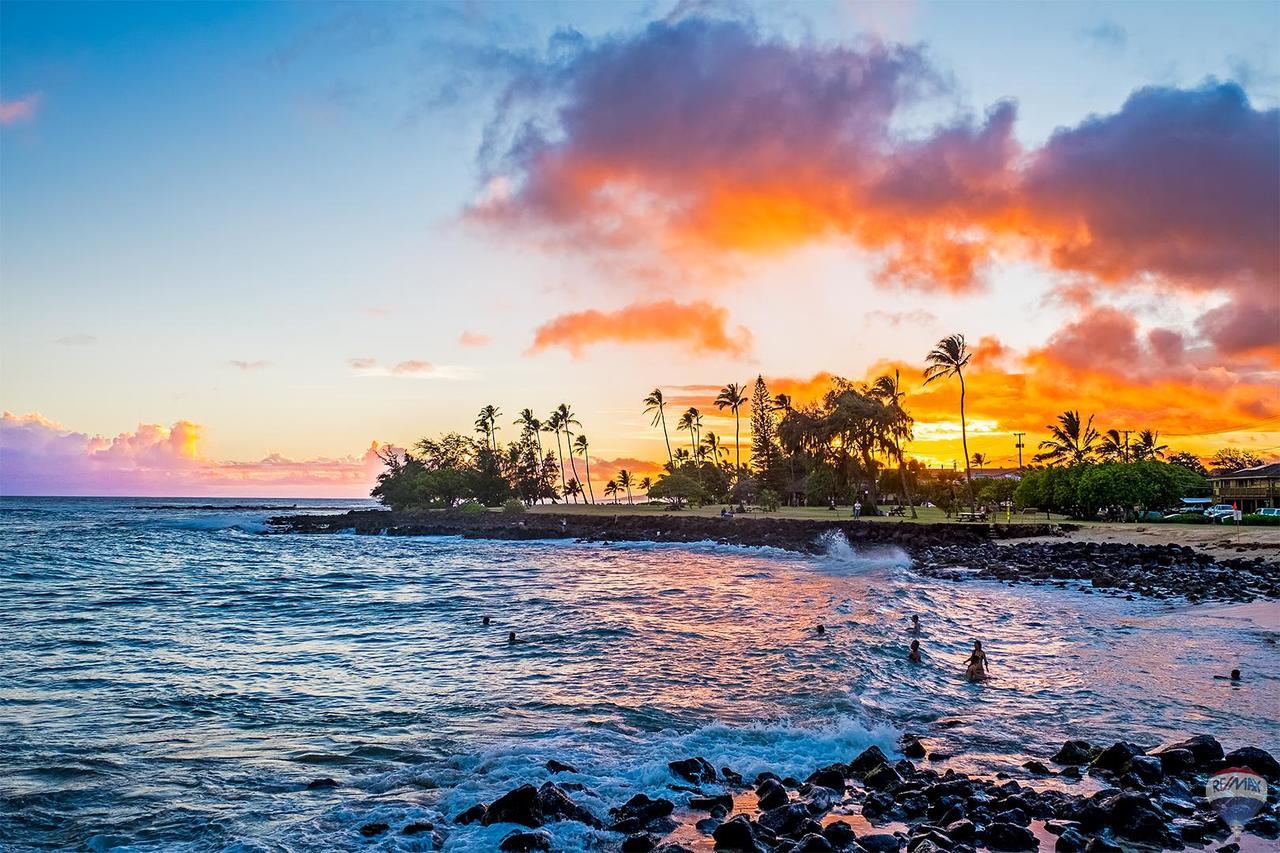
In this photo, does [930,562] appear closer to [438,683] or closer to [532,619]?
[532,619]

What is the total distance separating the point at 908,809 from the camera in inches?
349

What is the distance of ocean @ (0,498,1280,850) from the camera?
31.6 ft

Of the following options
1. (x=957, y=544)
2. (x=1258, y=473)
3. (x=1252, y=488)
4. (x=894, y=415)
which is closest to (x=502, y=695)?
(x=957, y=544)

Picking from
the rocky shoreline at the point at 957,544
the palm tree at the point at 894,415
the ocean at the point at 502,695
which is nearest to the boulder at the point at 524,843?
the ocean at the point at 502,695

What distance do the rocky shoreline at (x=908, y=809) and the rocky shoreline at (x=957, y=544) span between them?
68.6ft

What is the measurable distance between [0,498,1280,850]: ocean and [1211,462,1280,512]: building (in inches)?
2741

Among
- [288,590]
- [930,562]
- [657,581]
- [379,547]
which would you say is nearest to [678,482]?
[379,547]

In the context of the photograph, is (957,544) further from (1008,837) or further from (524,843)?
→ (524,843)

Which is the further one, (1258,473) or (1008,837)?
(1258,473)

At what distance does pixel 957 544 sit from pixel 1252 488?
53.7 metres

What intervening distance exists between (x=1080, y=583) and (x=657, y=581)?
18818 mm

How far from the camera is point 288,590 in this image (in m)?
33.1

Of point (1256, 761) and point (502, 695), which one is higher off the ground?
point (1256, 761)

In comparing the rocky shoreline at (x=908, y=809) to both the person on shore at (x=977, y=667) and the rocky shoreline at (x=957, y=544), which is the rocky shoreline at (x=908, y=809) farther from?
the rocky shoreline at (x=957, y=544)
